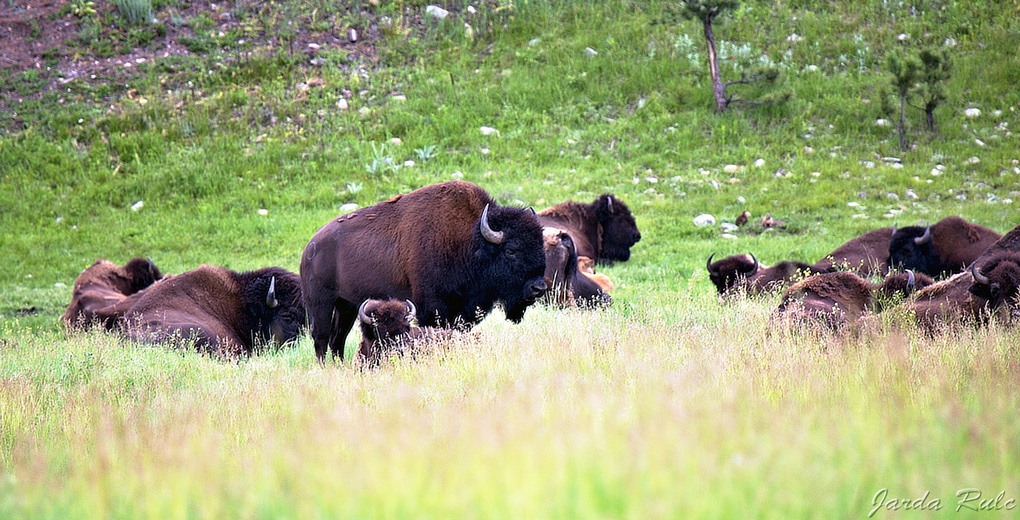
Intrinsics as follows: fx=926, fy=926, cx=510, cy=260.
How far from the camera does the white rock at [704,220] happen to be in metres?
17.9

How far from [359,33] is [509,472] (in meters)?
24.0

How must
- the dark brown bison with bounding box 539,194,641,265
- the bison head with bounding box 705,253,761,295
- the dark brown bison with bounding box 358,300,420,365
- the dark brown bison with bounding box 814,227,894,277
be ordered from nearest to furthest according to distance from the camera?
1. the dark brown bison with bounding box 358,300,420,365
2. the bison head with bounding box 705,253,761,295
3. the dark brown bison with bounding box 814,227,894,277
4. the dark brown bison with bounding box 539,194,641,265

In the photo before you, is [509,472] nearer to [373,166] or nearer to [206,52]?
[373,166]

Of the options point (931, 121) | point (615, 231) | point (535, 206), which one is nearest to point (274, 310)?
point (615, 231)

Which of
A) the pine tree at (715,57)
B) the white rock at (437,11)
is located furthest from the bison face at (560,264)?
the white rock at (437,11)

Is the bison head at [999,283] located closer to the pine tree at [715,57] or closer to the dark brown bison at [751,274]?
the dark brown bison at [751,274]

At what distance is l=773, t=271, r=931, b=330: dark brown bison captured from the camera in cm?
794

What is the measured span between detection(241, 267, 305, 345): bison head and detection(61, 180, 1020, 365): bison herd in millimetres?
13

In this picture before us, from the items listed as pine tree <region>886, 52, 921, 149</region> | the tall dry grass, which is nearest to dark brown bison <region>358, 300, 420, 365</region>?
the tall dry grass

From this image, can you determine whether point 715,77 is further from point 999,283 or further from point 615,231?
point 999,283

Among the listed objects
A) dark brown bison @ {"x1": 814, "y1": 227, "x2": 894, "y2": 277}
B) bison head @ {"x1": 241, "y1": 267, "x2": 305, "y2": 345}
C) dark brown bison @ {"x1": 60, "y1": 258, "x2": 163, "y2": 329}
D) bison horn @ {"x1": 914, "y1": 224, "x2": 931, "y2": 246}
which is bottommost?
dark brown bison @ {"x1": 60, "y1": 258, "x2": 163, "y2": 329}

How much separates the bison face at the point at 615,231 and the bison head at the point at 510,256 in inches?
318

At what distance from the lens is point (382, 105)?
921 inches

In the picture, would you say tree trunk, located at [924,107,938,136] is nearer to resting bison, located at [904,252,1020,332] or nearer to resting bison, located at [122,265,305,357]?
resting bison, located at [904,252,1020,332]
